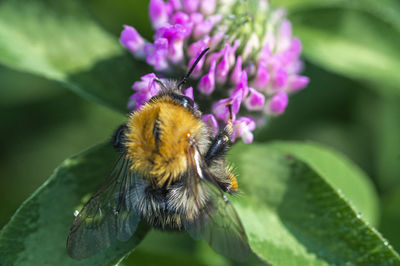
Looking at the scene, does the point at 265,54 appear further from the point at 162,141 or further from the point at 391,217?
the point at 391,217

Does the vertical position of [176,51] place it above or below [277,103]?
above

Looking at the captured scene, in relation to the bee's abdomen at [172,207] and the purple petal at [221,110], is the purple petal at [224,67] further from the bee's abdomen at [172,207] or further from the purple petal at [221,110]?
the bee's abdomen at [172,207]

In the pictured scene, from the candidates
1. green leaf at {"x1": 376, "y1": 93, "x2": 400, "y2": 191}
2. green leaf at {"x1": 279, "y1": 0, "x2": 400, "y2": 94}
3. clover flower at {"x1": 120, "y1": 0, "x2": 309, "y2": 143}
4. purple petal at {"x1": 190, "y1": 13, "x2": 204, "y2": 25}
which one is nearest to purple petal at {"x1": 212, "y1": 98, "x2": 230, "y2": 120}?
clover flower at {"x1": 120, "y1": 0, "x2": 309, "y2": 143}

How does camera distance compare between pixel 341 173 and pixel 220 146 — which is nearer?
pixel 220 146

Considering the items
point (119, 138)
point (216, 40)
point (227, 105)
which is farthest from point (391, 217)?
point (119, 138)

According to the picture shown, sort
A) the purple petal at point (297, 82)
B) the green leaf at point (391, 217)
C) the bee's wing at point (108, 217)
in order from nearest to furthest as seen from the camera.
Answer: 1. the bee's wing at point (108, 217)
2. the purple petal at point (297, 82)
3. the green leaf at point (391, 217)

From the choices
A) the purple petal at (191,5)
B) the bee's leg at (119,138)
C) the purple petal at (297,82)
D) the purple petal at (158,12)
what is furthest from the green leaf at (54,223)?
the purple petal at (297,82)
